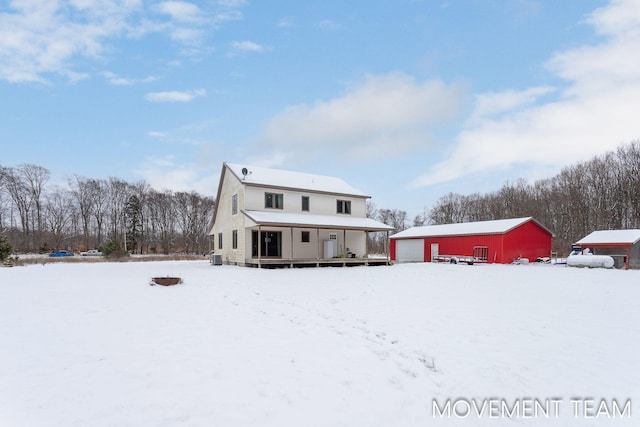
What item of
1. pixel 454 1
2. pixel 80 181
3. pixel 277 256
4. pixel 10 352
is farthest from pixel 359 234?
pixel 80 181

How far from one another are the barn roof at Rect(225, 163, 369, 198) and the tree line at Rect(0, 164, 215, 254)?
106ft

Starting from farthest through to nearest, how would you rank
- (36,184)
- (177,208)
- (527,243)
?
1. (177,208)
2. (36,184)
3. (527,243)

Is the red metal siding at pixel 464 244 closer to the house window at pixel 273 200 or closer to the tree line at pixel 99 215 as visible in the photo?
the house window at pixel 273 200

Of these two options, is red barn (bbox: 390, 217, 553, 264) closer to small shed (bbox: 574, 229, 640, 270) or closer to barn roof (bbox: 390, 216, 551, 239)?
barn roof (bbox: 390, 216, 551, 239)

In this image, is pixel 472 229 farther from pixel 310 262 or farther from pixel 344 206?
pixel 310 262

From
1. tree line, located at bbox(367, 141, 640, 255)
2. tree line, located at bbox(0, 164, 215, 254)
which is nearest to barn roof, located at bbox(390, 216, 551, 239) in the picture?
tree line, located at bbox(367, 141, 640, 255)

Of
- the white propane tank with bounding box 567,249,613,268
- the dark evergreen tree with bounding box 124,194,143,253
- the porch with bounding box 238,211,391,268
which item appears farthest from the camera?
the dark evergreen tree with bounding box 124,194,143,253

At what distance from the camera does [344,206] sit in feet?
82.8

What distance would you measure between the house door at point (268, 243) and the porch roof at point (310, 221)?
4.58 feet

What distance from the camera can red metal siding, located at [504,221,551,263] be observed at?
2658 cm

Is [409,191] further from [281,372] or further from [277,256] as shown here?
[281,372]

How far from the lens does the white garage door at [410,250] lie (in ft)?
105

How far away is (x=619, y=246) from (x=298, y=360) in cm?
2833

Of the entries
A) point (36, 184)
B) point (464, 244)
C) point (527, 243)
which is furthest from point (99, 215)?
point (527, 243)
